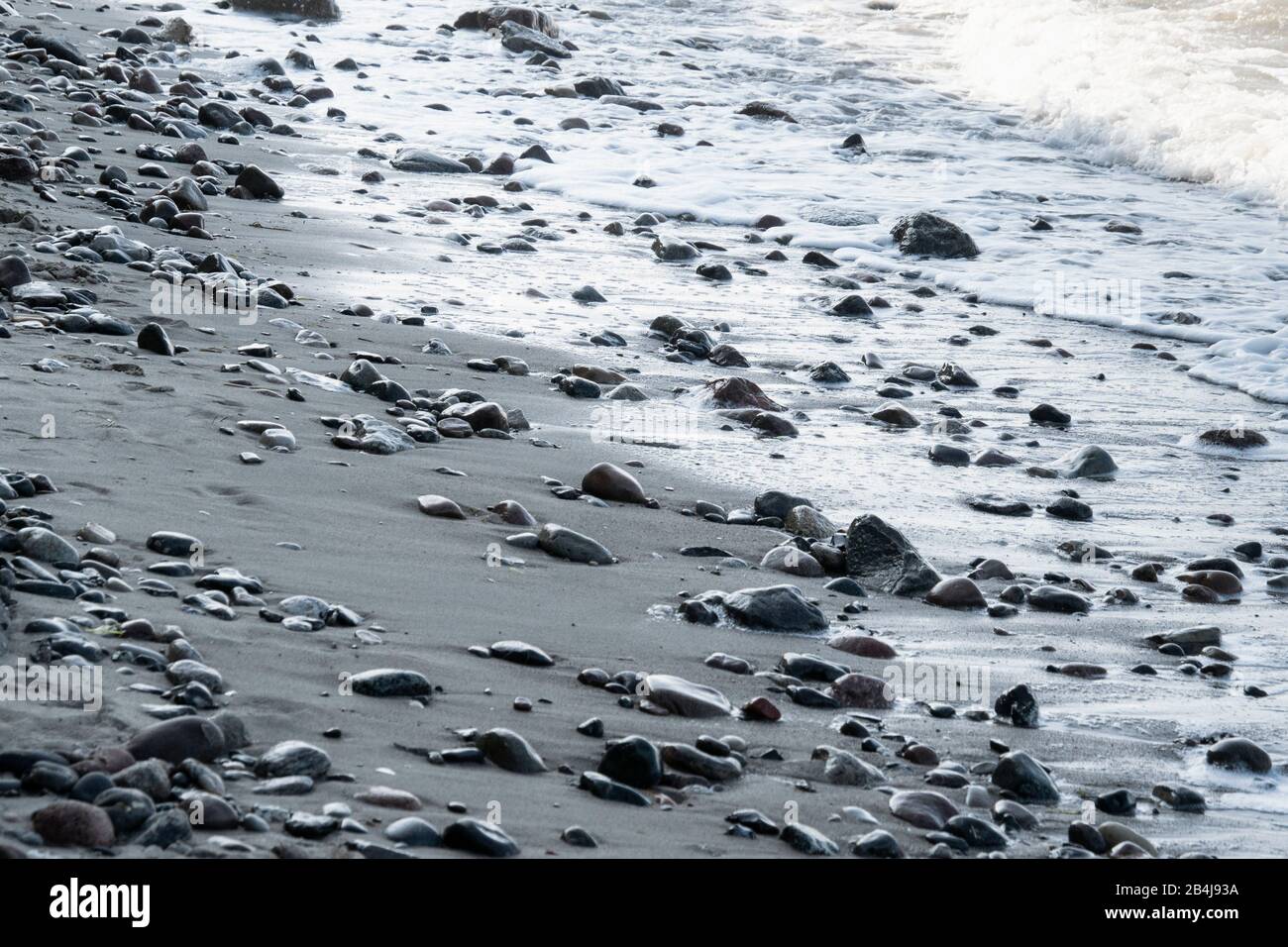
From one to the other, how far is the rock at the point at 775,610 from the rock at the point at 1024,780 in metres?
0.81

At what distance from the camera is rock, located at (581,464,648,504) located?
4.48 metres

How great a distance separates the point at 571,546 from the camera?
13.0ft

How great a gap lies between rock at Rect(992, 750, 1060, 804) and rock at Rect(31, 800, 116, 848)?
1.82 metres

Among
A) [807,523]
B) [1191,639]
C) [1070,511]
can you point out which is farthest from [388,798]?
[1070,511]

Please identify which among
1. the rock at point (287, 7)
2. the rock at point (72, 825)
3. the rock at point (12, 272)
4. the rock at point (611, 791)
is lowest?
the rock at point (611, 791)

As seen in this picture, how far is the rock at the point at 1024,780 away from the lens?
2.93 metres

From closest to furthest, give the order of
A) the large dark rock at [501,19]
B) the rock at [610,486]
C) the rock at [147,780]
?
the rock at [147,780]
the rock at [610,486]
the large dark rock at [501,19]

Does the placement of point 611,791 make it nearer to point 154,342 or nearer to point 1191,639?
point 1191,639

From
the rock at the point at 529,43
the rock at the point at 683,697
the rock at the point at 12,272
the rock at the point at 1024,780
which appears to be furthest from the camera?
the rock at the point at 529,43

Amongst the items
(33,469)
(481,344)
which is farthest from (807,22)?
(33,469)

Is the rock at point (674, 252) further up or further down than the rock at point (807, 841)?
further up

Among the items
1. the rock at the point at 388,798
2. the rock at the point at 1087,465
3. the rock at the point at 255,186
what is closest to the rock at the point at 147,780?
the rock at the point at 388,798

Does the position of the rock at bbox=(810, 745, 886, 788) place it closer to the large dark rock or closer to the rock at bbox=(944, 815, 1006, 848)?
the rock at bbox=(944, 815, 1006, 848)

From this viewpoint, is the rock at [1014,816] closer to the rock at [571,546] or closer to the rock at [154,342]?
the rock at [571,546]
